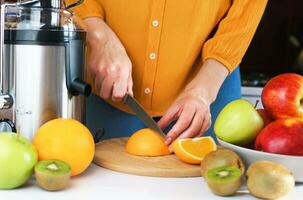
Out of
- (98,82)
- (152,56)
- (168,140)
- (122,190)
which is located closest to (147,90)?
(152,56)

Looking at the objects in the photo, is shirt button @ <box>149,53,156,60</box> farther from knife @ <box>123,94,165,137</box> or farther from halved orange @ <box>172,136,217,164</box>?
halved orange @ <box>172,136,217,164</box>

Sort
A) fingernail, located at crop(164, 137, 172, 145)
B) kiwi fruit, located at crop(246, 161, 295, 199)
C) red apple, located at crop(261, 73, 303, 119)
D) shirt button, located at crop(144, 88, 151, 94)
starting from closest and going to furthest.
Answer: kiwi fruit, located at crop(246, 161, 295, 199) < red apple, located at crop(261, 73, 303, 119) < fingernail, located at crop(164, 137, 172, 145) < shirt button, located at crop(144, 88, 151, 94)

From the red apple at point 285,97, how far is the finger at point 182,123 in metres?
0.20

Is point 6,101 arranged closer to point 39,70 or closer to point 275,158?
point 39,70

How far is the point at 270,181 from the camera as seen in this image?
740 mm

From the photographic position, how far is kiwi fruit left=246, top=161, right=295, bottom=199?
0.74 metres

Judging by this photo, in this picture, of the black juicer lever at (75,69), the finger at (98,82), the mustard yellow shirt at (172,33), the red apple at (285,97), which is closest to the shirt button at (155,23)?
the mustard yellow shirt at (172,33)

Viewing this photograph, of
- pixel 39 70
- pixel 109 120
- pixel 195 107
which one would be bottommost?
pixel 109 120

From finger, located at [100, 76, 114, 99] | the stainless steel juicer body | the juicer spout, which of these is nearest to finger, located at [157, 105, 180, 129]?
finger, located at [100, 76, 114, 99]

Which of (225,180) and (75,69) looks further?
(75,69)

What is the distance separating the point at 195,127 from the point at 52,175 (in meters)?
0.40

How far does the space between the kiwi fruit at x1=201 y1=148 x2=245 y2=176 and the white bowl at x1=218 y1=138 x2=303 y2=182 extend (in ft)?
0.09

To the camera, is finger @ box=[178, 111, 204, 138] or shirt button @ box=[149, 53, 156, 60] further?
shirt button @ box=[149, 53, 156, 60]

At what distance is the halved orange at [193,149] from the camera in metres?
0.93
